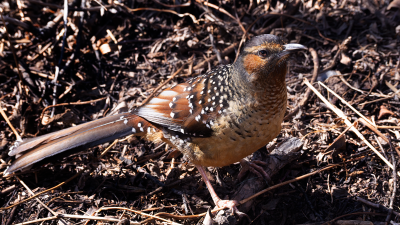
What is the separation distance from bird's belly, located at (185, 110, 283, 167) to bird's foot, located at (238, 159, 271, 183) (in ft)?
1.34

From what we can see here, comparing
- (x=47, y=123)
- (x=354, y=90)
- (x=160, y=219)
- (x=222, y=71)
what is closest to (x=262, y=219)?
(x=160, y=219)

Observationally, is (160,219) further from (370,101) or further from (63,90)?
(370,101)

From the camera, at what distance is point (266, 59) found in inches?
113

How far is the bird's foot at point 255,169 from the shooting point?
335 cm

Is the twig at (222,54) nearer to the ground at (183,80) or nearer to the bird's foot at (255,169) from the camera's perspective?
the ground at (183,80)

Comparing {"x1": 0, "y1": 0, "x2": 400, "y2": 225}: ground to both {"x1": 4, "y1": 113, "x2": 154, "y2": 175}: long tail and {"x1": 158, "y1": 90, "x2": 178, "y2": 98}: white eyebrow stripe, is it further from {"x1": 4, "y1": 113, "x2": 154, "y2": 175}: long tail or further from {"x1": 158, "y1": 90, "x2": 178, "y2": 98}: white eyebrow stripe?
{"x1": 158, "y1": 90, "x2": 178, "y2": 98}: white eyebrow stripe

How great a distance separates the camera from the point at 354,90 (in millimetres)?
4207

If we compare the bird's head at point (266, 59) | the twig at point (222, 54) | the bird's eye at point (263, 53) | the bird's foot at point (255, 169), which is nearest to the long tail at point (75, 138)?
the bird's foot at point (255, 169)

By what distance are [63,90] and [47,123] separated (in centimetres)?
66

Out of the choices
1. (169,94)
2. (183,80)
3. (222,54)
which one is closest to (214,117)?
(169,94)

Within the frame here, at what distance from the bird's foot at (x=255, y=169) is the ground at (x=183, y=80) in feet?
0.18

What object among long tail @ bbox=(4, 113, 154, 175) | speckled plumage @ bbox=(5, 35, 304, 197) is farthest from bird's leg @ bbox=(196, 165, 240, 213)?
long tail @ bbox=(4, 113, 154, 175)

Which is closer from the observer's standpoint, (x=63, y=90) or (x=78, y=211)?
(x=78, y=211)

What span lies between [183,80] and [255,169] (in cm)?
185
